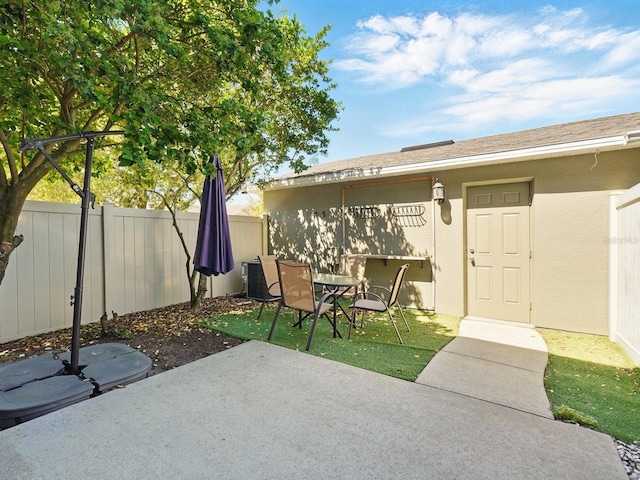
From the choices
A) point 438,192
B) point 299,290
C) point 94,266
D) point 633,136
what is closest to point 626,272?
point 633,136

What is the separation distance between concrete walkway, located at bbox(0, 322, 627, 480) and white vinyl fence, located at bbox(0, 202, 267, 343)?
8.62 ft

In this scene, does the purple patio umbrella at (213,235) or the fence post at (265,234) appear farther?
the fence post at (265,234)

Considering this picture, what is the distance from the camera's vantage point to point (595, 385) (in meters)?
2.96

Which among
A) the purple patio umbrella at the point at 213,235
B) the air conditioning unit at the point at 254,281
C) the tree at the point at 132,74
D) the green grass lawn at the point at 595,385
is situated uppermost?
the tree at the point at 132,74

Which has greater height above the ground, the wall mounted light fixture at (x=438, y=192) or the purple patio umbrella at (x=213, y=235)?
the wall mounted light fixture at (x=438, y=192)

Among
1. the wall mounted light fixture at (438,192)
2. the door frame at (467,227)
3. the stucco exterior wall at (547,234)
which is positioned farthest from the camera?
the wall mounted light fixture at (438,192)

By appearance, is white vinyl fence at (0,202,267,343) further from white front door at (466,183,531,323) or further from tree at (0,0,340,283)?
white front door at (466,183,531,323)

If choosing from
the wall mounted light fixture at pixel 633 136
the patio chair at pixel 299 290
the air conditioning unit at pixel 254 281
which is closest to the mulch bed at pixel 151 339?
the patio chair at pixel 299 290

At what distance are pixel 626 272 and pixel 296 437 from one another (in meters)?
4.37

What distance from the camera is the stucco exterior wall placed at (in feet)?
14.9

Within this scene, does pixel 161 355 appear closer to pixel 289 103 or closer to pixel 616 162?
pixel 289 103

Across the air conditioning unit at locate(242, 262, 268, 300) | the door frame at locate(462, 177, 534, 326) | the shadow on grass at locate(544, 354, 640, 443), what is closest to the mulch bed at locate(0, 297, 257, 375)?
the air conditioning unit at locate(242, 262, 268, 300)

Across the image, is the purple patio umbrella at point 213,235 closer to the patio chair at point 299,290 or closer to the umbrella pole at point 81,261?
the patio chair at point 299,290

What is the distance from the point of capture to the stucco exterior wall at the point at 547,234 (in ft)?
14.9
